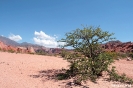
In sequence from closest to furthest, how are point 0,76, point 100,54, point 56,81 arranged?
point 56,81, point 0,76, point 100,54

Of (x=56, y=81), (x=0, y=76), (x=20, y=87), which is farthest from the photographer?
(x=0, y=76)

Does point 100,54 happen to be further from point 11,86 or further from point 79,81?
point 11,86

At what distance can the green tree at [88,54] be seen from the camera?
1012cm

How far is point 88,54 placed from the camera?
1109cm

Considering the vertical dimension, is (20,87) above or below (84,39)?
below

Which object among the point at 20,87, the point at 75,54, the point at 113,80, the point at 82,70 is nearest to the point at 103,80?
the point at 113,80

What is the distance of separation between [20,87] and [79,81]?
9.74ft

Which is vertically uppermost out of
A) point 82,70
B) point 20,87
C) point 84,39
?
point 84,39

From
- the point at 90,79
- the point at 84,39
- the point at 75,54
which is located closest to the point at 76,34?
the point at 84,39

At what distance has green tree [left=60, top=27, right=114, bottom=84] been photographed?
33.2 feet

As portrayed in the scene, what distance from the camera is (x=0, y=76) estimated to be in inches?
395

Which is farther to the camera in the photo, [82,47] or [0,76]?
[82,47]

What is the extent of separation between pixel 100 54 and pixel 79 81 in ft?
9.34

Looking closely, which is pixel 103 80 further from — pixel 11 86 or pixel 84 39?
pixel 11 86
